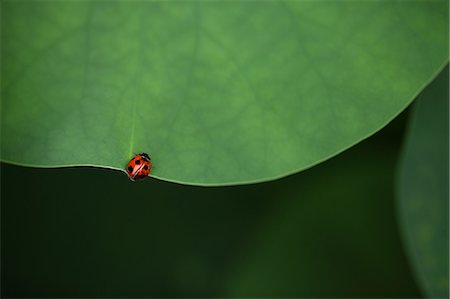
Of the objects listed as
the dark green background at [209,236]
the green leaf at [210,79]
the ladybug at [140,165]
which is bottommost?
the ladybug at [140,165]

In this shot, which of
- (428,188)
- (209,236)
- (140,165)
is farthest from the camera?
(209,236)

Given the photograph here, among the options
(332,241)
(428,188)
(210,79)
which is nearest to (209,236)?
(332,241)

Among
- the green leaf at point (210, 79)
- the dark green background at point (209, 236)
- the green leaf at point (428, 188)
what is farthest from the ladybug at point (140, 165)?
the dark green background at point (209, 236)

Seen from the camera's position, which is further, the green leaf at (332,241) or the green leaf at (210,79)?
the green leaf at (332,241)

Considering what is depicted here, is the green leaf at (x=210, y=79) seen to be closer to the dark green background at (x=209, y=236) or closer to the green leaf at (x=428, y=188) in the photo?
the green leaf at (x=428, y=188)

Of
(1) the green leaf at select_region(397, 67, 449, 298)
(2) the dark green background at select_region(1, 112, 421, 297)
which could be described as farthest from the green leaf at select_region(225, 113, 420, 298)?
(1) the green leaf at select_region(397, 67, 449, 298)

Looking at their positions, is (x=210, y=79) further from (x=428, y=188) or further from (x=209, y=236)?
(x=209, y=236)

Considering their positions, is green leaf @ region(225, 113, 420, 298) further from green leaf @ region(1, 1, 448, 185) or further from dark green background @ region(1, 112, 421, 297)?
green leaf @ region(1, 1, 448, 185)

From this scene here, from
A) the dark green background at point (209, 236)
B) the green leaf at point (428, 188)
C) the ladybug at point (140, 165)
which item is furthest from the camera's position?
the dark green background at point (209, 236)
